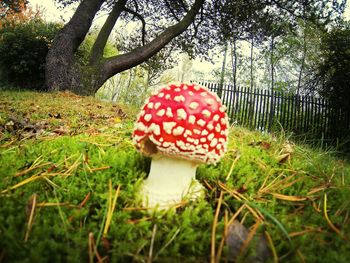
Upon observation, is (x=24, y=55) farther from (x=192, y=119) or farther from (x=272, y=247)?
(x=272, y=247)

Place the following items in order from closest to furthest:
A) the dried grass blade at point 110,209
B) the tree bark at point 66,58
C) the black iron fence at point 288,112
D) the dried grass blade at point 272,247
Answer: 1. the dried grass blade at point 272,247
2. the dried grass blade at point 110,209
3. the tree bark at point 66,58
4. the black iron fence at point 288,112

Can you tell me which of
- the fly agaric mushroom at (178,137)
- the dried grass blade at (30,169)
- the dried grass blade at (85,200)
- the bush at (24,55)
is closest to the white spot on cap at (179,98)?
the fly agaric mushroom at (178,137)

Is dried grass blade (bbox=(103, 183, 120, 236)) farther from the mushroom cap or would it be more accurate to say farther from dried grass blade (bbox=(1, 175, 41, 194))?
dried grass blade (bbox=(1, 175, 41, 194))

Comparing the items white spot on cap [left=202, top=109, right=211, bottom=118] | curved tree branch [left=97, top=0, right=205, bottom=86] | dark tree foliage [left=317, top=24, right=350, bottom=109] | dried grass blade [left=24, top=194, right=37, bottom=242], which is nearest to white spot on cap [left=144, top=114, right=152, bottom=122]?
white spot on cap [left=202, top=109, right=211, bottom=118]

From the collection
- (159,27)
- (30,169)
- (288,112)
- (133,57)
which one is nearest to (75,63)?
(133,57)

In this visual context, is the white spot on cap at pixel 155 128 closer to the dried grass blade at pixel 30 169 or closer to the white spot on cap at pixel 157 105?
the white spot on cap at pixel 157 105

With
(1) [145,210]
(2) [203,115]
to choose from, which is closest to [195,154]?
(2) [203,115]

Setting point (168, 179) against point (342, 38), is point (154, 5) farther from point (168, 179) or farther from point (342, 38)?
point (168, 179)
